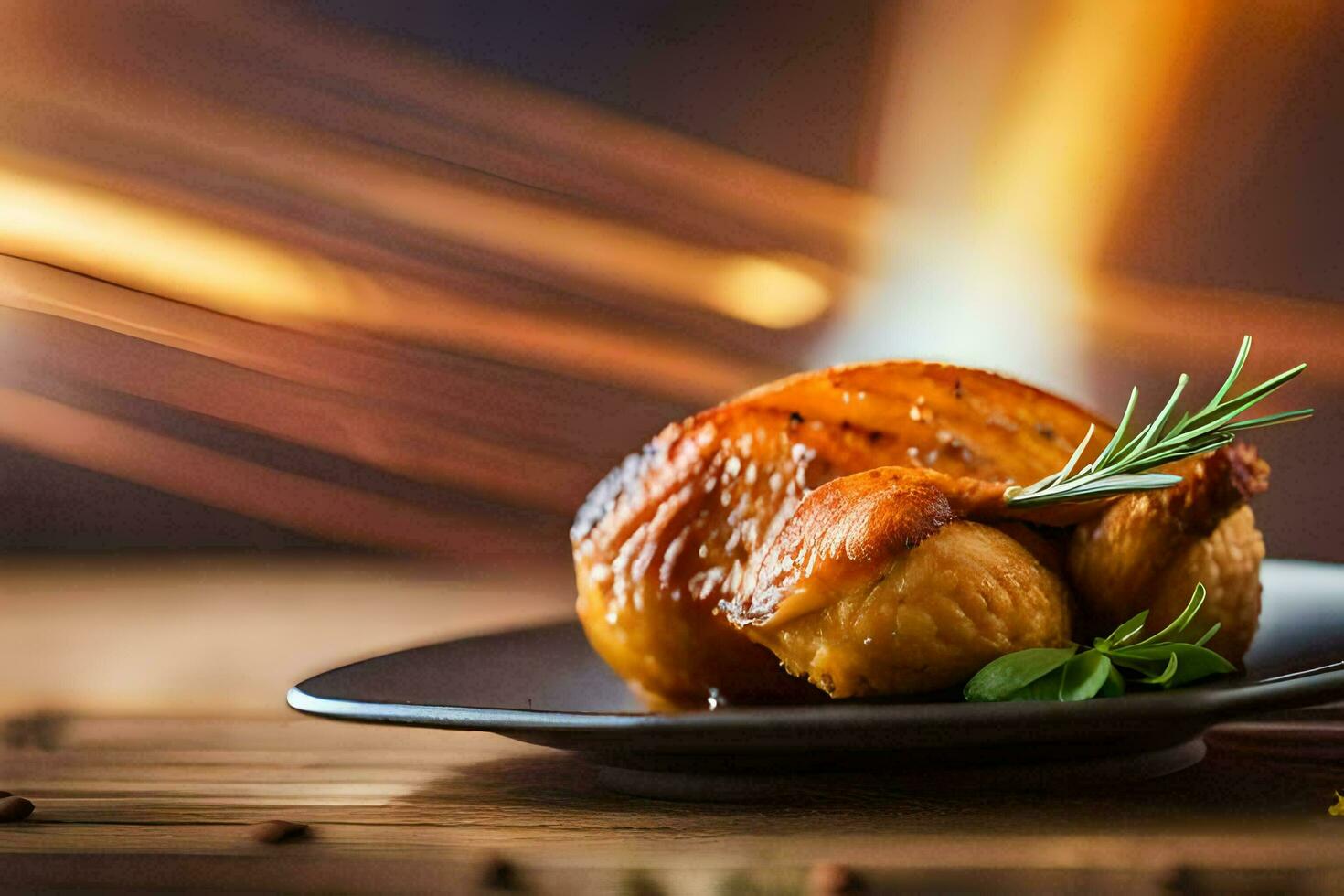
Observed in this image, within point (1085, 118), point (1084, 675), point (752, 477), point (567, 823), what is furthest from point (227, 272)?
point (1084, 675)

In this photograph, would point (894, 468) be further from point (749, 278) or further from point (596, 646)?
point (749, 278)

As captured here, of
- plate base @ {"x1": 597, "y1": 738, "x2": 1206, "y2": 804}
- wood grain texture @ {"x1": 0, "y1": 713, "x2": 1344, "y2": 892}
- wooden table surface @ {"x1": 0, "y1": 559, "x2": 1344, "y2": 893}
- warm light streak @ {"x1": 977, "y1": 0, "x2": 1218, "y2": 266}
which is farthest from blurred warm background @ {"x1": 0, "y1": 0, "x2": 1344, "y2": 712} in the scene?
plate base @ {"x1": 597, "y1": 738, "x2": 1206, "y2": 804}

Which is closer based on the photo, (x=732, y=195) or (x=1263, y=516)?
(x=1263, y=516)

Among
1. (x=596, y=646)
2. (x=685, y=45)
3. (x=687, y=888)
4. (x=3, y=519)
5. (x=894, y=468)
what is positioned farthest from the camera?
(x=3, y=519)

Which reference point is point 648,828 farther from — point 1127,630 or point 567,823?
point 1127,630

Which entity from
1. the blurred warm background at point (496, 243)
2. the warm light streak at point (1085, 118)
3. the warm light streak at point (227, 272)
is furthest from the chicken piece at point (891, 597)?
the warm light streak at point (227, 272)

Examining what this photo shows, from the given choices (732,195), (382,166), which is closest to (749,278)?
(732,195)

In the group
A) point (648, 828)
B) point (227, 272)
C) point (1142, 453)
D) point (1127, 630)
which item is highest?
point (227, 272)

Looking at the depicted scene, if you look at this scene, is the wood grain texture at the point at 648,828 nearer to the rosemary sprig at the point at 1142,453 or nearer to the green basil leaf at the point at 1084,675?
the green basil leaf at the point at 1084,675
